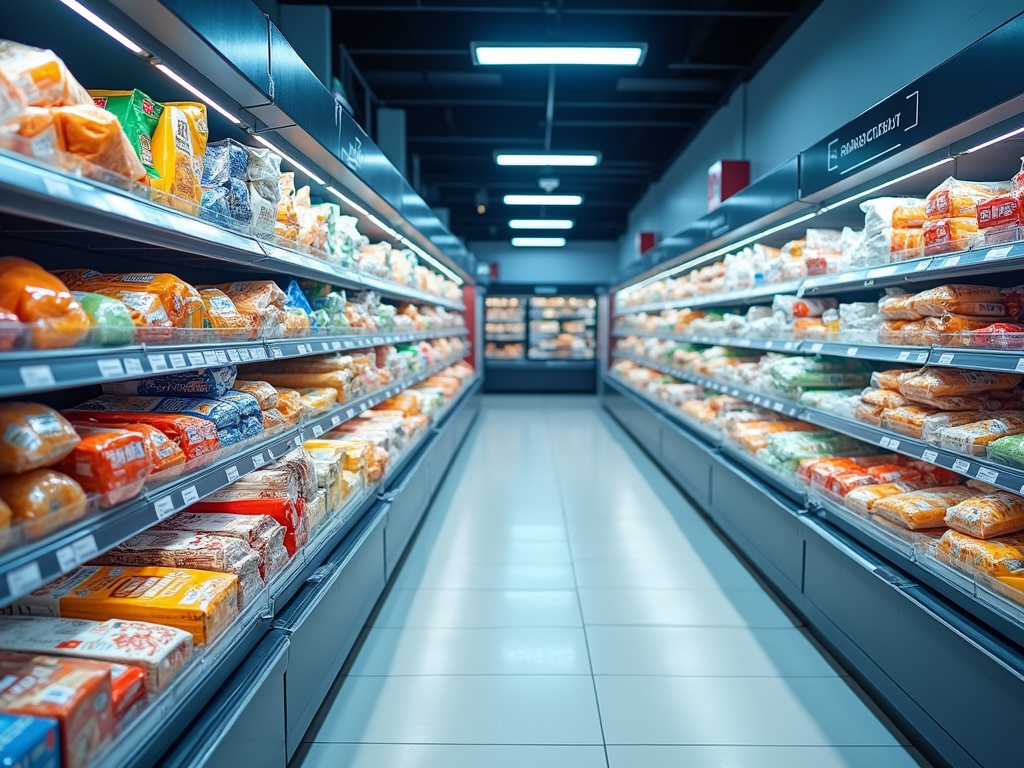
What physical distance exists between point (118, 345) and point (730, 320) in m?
4.45

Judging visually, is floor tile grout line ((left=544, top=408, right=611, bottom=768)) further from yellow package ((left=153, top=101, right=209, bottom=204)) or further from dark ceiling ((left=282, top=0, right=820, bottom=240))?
dark ceiling ((left=282, top=0, right=820, bottom=240))

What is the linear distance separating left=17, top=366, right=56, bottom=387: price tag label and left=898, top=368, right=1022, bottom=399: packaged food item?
2.81 metres

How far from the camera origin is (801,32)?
487 centimetres

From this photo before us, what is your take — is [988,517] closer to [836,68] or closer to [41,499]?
[41,499]

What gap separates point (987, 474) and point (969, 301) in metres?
0.74

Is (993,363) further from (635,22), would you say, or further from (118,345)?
(635,22)

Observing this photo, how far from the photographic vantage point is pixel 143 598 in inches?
61.1

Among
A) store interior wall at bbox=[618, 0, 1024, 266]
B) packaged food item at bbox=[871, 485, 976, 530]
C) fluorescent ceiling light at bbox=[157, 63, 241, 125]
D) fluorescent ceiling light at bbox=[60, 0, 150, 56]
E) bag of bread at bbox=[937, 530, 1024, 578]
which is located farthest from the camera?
store interior wall at bbox=[618, 0, 1024, 266]

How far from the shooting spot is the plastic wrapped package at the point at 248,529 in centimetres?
190

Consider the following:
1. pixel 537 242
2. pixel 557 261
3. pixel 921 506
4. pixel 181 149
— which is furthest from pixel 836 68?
pixel 557 261

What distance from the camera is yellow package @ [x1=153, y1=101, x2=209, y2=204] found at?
176cm

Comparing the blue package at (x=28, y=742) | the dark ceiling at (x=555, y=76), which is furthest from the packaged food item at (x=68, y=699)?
the dark ceiling at (x=555, y=76)

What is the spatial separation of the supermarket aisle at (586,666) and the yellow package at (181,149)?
68.9 inches

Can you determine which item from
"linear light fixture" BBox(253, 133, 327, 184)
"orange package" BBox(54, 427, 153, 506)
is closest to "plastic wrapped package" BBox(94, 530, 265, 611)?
"orange package" BBox(54, 427, 153, 506)
